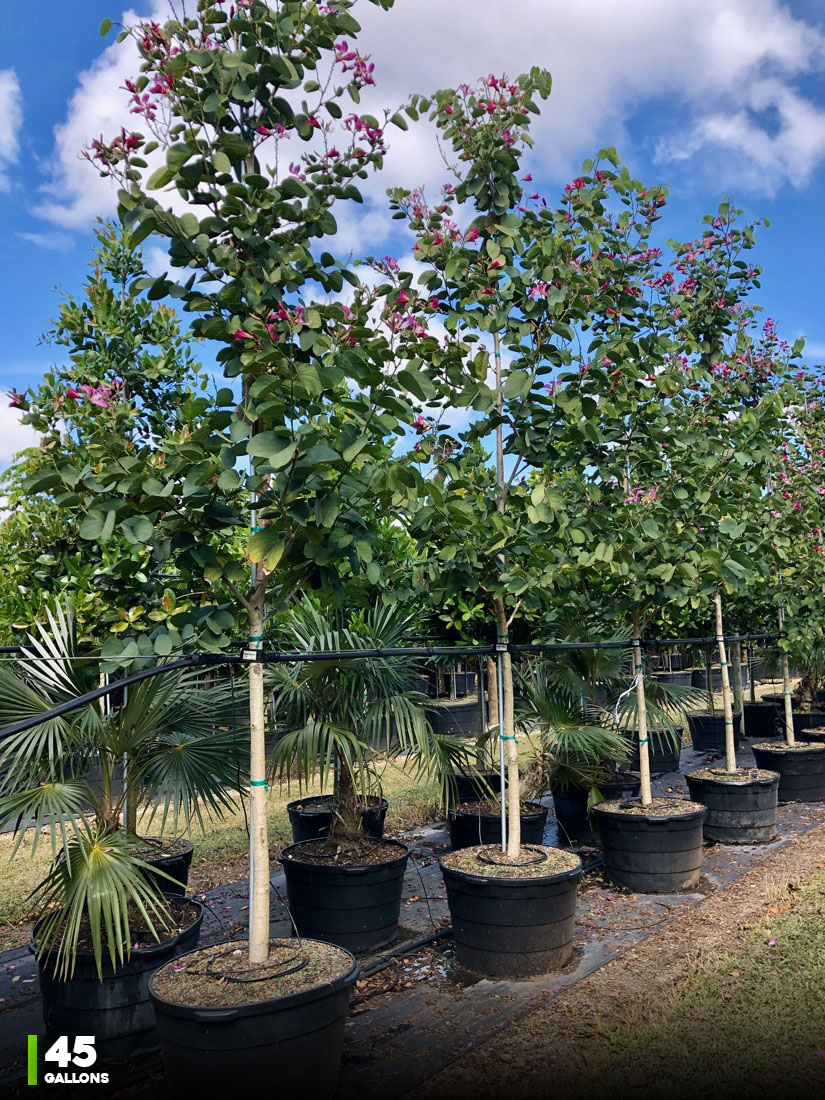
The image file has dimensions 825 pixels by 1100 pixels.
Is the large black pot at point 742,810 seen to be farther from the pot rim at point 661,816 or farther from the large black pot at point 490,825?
the large black pot at point 490,825

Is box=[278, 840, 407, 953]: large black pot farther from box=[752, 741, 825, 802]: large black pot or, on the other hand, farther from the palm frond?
box=[752, 741, 825, 802]: large black pot

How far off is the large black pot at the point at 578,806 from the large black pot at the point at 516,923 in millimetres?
2702

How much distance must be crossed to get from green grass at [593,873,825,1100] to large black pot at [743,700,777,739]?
8.24m

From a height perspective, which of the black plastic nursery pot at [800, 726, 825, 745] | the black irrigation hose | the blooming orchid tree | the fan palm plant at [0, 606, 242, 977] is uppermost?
the blooming orchid tree

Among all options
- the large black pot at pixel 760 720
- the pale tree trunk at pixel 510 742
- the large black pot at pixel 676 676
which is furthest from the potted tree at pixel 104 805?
the large black pot at pixel 676 676

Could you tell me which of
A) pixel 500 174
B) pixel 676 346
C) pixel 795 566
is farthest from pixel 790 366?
pixel 500 174

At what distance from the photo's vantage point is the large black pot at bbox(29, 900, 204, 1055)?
3.50 m

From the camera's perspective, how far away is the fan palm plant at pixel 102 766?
3395 mm

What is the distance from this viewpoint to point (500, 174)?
4465 mm

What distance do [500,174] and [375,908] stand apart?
391cm

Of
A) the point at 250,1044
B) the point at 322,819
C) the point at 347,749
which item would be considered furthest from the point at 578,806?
the point at 250,1044

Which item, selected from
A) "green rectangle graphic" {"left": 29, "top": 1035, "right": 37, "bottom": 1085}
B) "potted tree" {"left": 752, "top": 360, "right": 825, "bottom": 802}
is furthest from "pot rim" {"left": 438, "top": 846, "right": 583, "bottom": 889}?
"potted tree" {"left": 752, "top": 360, "right": 825, "bottom": 802}

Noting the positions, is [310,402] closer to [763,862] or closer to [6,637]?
[6,637]

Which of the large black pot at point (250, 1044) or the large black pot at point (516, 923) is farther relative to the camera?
the large black pot at point (516, 923)
